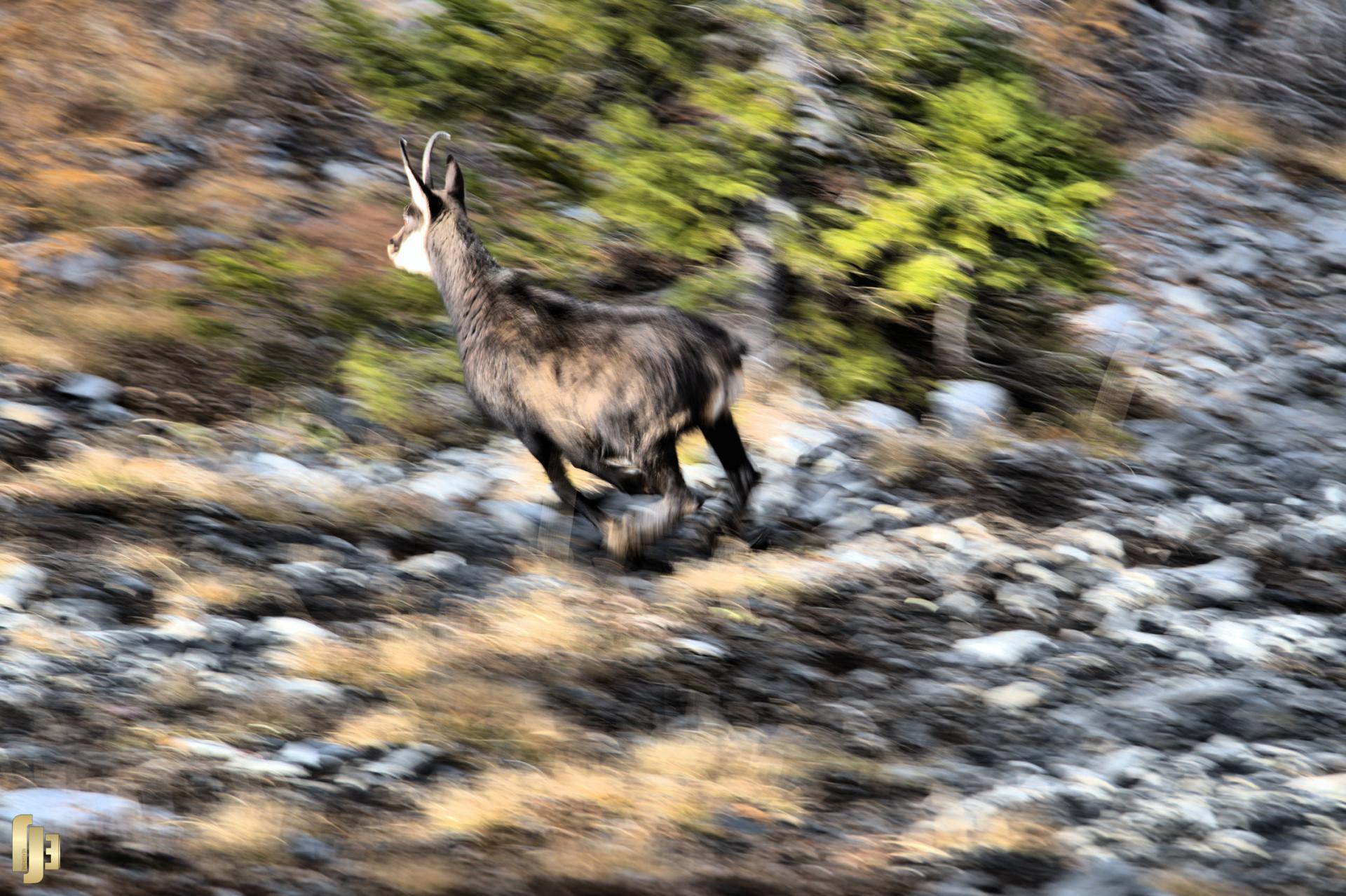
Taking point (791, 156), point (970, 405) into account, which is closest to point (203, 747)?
point (970, 405)

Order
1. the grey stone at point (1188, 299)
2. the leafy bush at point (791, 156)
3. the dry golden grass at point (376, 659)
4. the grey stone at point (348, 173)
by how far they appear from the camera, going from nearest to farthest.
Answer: the dry golden grass at point (376, 659), the leafy bush at point (791, 156), the grey stone at point (348, 173), the grey stone at point (1188, 299)

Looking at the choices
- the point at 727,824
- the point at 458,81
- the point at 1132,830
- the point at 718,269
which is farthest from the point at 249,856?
the point at 458,81

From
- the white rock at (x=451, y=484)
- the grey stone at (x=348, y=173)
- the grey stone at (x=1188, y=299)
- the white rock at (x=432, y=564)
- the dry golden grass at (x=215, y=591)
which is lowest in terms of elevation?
the dry golden grass at (x=215, y=591)

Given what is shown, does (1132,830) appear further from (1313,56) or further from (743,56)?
(1313,56)

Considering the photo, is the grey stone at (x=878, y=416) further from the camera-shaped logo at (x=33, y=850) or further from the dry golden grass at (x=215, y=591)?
the camera-shaped logo at (x=33, y=850)

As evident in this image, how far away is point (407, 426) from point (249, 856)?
12.8 feet

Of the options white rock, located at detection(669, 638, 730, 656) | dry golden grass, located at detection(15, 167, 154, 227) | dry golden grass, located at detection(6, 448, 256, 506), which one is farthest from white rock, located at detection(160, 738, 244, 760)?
dry golden grass, located at detection(15, 167, 154, 227)

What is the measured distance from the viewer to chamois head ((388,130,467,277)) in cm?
623

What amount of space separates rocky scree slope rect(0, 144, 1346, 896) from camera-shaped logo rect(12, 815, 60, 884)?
0.08m

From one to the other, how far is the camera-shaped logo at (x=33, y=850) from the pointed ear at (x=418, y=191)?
3.34 meters

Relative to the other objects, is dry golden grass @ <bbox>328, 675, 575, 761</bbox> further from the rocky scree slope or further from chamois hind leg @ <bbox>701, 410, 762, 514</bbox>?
chamois hind leg @ <bbox>701, 410, 762, 514</bbox>

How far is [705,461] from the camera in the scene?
23.6 ft

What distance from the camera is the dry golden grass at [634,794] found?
393 centimetres

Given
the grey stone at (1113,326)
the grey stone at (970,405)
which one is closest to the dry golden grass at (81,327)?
the grey stone at (970,405)
